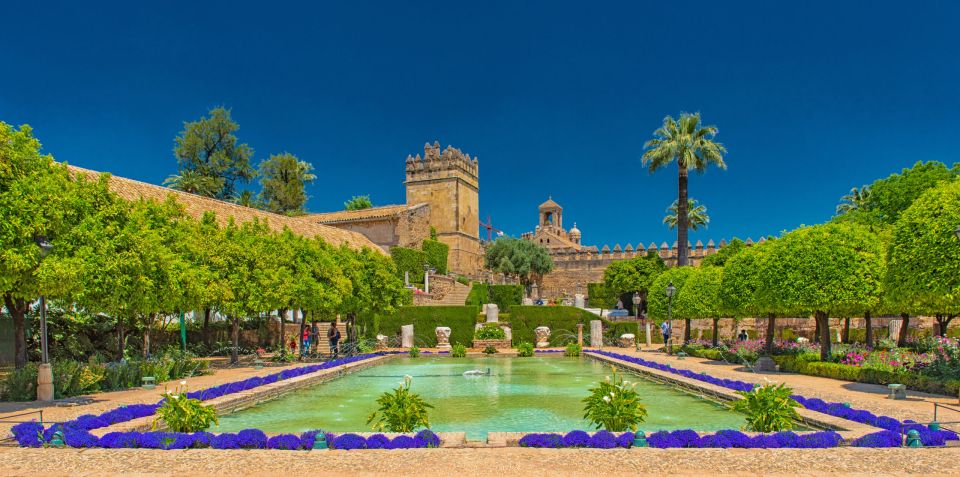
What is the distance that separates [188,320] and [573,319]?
1796 cm

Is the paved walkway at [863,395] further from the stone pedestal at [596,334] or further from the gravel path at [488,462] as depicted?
the stone pedestal at [596,334]

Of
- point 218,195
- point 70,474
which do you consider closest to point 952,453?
point 70,474

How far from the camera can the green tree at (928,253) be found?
11.6 m

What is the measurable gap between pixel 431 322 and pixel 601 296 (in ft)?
68.1

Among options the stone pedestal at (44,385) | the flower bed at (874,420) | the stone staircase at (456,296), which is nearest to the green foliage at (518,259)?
the stone staircase at (456,296)

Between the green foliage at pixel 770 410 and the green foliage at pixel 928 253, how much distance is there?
5.22 metres

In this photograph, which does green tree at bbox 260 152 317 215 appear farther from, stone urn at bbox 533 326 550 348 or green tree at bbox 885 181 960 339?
green tree at bbox 885 181 960 339

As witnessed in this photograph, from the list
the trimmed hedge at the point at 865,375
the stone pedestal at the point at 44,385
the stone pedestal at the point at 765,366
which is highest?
the stone pedestal at the point at 44,385

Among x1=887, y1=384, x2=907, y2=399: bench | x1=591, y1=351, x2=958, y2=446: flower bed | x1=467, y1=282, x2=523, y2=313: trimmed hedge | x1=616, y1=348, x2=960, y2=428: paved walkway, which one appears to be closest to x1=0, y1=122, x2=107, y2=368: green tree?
x1=616, y1=348, x2=960, y2=428: paved walkway

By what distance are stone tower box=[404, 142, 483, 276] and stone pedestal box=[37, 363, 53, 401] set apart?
43.8m

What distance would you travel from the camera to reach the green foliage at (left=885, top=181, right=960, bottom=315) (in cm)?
1162

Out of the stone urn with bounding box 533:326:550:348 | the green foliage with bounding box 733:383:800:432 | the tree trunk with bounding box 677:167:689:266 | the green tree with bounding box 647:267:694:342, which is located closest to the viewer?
the green foliage with bounding box 733:383:800:432

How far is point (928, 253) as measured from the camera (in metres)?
12.0

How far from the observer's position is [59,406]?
431 inches
